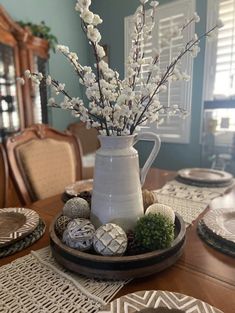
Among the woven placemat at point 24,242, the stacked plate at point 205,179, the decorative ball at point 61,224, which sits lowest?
the woven placemat at point 24,242

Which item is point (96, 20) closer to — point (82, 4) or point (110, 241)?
point (82, 4)

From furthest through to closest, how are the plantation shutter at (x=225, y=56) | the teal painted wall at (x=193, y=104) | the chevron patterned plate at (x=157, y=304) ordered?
the plantation shutter at (x=225, y=56), the teal painted wall at (x=193, y=104), the chevron patterned plate at (x=157, y=304)

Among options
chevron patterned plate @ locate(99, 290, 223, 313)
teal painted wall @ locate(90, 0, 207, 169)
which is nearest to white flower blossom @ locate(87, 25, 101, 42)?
chevron patterned plate @ locate(99, 290, 223, 313)

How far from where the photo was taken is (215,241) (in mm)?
696

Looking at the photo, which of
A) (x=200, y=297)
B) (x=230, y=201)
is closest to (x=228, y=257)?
(x=200, y=297)

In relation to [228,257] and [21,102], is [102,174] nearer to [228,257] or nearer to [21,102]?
[228,257]

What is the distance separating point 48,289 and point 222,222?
55cm

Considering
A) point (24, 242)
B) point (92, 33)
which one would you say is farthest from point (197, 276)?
point (92, 33)

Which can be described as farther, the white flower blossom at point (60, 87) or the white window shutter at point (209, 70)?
the white window shutter at point (209, 70)

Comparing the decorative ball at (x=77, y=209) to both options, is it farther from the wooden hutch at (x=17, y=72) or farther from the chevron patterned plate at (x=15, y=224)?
the wooden hutch at (x=17, y=72)

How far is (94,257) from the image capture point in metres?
0.54

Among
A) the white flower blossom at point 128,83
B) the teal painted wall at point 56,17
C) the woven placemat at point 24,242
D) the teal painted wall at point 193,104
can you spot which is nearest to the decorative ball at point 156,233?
the white flower blossom at point 128,83

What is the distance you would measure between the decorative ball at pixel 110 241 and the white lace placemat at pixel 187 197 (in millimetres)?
356

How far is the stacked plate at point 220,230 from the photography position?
0.66 meters
